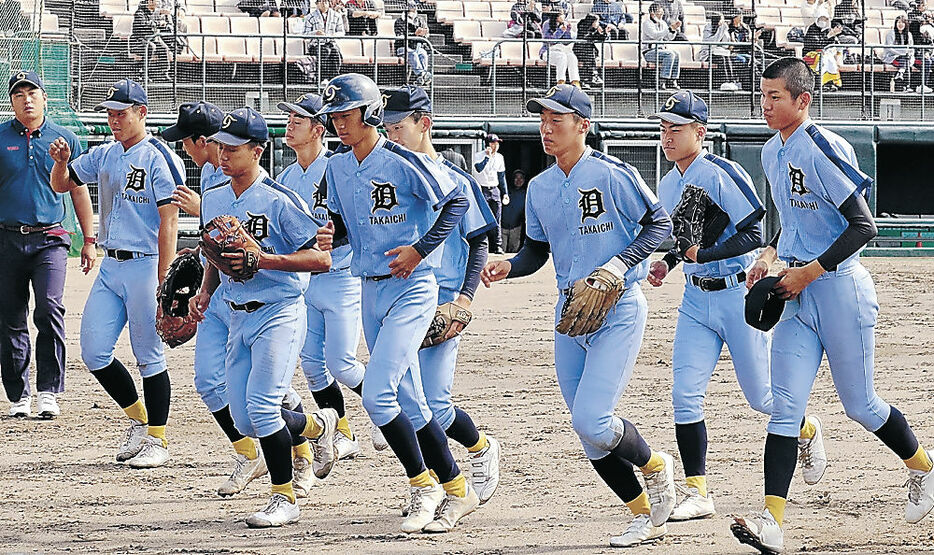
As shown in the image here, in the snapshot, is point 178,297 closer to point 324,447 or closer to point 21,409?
point 324,447

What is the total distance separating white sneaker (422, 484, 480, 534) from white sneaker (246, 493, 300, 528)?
586 millimetres

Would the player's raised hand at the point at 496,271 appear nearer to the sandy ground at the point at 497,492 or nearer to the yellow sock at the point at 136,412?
the sandy ground at the point at 497,492

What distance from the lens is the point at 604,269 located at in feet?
17.0

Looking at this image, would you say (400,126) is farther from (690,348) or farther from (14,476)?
(14,476)

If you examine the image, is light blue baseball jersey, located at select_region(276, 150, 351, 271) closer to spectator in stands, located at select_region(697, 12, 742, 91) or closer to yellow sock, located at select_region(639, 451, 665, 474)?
yellow sock, located at select_region(639, 451, 665, 474)

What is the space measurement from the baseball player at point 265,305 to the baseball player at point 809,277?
1872 mm

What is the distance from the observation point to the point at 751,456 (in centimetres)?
715

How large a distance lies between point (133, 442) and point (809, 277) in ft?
12.4

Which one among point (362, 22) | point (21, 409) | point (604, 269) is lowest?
point (21, 409)

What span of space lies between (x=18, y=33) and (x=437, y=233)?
1333cm

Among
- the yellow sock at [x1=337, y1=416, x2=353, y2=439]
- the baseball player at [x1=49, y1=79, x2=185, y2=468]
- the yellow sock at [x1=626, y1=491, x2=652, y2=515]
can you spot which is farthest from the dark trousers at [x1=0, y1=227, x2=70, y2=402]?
the yellow sock at [x1=626, y1=491, x2=652, y2=515]

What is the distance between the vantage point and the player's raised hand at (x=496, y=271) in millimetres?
5656

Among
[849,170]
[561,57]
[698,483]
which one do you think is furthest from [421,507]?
[561,57]

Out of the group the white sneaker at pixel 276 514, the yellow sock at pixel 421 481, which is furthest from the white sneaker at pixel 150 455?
the yellow sock at pixel 421 481
